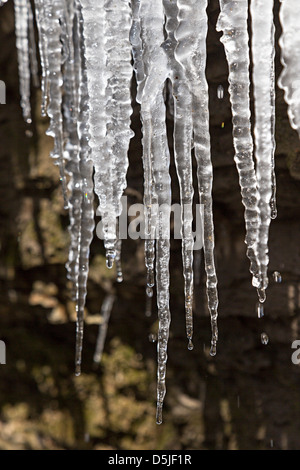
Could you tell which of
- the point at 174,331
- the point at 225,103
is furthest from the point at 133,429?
the point at 225,103

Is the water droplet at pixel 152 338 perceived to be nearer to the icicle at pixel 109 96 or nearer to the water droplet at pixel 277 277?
the water droplet at pixel 277 277

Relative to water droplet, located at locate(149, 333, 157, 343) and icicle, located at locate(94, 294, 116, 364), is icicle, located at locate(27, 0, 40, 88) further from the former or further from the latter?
water droplet, located at locate(149, 333, 157, 343)

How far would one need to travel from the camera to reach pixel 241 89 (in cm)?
94

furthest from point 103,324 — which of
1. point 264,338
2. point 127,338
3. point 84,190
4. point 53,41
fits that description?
point 53,41

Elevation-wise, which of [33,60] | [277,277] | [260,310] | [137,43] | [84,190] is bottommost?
[260,310]

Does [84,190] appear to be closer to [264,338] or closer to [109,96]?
[109,96]

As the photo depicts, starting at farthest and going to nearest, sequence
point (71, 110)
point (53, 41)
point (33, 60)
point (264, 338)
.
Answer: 1. point (33, 60)
2. point (264, 338)
3. point (71, 110)
4. point (53, 41)

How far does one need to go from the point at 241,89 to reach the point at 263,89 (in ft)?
0.16

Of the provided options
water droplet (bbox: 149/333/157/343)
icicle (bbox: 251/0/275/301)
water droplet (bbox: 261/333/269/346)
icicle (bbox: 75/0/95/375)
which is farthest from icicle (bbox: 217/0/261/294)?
water droplet (bbox: 149/333/157/343)

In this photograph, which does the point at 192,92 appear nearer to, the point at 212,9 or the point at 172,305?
the point at 212,9

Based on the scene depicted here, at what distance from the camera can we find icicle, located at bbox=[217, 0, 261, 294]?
92 cm

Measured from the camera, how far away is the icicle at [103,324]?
1.86 metres

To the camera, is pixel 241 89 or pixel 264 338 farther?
pixel 264 338

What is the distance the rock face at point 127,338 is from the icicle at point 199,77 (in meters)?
0.60
